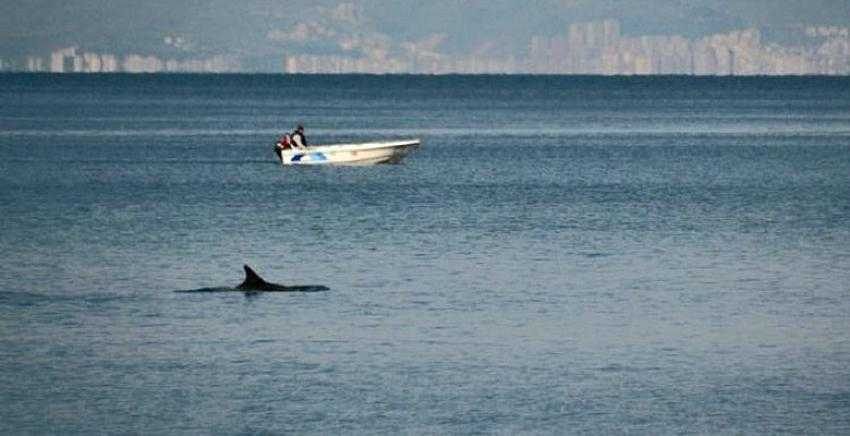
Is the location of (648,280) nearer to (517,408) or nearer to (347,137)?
(517,408)

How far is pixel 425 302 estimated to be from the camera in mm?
37688

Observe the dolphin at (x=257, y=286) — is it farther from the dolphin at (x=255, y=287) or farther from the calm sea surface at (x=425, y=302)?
the calm sea surface at (x=425, y=302)

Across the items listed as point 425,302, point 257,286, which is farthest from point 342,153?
point 425,302

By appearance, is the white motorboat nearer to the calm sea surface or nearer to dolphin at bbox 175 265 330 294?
the calm sea surface

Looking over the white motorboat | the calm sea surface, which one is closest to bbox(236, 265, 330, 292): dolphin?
the calm sea surface

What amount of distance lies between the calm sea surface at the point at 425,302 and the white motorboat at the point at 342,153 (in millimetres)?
755

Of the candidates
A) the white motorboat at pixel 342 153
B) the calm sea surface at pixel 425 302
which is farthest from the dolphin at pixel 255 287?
the white motorboat at pixel 342 153

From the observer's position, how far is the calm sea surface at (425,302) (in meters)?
27.7

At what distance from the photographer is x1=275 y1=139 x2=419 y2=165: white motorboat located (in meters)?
82.6

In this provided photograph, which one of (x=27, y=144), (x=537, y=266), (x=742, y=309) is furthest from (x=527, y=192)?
(x=27, y=144)

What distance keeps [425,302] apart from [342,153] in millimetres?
45790

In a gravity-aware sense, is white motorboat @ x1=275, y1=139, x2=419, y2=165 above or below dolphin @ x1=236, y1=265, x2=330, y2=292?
below

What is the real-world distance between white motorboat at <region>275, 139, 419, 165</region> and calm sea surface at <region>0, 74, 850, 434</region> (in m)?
0.76

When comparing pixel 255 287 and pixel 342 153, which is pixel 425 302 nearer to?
pixel 255 287
